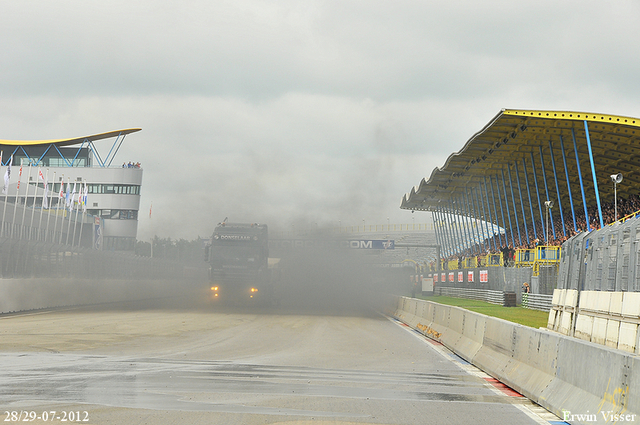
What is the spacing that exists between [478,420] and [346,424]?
4.85 feet

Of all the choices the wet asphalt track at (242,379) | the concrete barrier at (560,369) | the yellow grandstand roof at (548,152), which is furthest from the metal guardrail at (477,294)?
the concrete barrier at (560,369)

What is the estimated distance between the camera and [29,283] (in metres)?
28.6

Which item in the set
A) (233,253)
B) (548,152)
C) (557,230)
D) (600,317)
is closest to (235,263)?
(233,253)

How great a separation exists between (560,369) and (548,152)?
36958 mm

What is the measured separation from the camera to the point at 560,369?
8102 millimetres

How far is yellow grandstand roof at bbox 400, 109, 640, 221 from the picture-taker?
33469 millimetres

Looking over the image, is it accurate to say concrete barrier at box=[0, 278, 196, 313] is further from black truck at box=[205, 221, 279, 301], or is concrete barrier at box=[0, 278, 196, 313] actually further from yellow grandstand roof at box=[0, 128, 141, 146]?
yellow grandstand roof at box=[0, 128, 141, 146]

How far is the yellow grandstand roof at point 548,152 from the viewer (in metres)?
33.5

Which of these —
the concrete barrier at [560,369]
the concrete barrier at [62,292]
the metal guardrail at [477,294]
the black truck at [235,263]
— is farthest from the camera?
the metal guardrail at [477,294]

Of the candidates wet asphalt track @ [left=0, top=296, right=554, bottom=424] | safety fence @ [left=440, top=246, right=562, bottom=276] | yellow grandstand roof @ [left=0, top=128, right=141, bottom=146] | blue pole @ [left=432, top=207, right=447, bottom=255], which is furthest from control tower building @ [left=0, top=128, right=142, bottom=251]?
wet asphalt track @ [left=0, top=296, right=554, bottom=424]

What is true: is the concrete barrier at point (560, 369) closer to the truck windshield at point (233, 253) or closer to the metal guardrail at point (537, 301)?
the metal guardrail at point (537, 301)

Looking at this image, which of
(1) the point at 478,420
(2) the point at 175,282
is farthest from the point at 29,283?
(2) the point at 175,282

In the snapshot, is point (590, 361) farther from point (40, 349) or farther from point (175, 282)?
point (175, 282)

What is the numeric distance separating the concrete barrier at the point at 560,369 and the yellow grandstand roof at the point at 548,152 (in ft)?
71.3
